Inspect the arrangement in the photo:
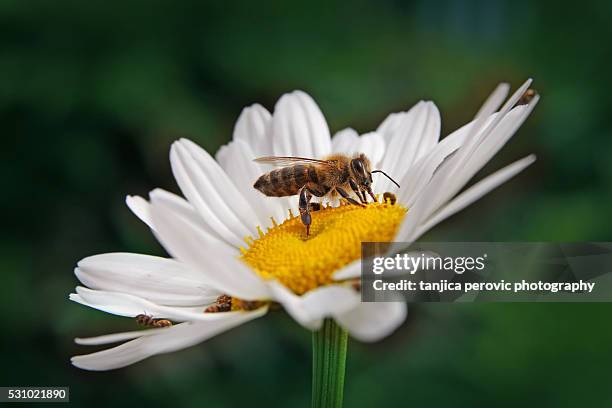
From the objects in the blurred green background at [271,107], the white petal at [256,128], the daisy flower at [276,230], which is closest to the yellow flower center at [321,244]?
the daisy flower at [276,230]

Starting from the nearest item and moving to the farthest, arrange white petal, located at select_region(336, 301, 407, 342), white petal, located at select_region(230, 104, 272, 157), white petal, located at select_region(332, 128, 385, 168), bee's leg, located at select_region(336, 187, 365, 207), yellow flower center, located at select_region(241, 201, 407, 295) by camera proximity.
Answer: white petal, located at select_region(336, 301, 407, 342) < yellow flower center, located at select_region(241, 201, 407, 295) < bee's leg, located at select_region(336, 187, 365, 207) < white petal, located at select_region(332, 128, 385, 168) < white petal, located at select_region(230, 104, 272, 157)

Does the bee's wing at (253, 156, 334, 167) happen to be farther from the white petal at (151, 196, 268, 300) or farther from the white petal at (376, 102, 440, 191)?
the white petal at (151, 196, 268, 300)

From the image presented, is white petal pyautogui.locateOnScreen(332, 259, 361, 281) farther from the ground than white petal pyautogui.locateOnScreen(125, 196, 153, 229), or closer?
closer

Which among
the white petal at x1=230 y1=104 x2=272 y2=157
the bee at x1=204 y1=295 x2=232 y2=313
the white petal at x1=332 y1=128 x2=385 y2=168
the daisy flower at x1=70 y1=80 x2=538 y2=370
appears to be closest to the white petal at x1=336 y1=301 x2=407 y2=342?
the daisy flower at x1=70 y1=80 x2=538 y2=370

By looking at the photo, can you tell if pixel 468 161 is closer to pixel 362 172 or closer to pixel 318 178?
pixel 362 172

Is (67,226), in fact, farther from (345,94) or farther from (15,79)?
(345,94)

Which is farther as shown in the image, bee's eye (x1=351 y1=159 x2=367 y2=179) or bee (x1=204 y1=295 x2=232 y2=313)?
bee's eye (x1=351 y1=159 x2=367 y2=179)

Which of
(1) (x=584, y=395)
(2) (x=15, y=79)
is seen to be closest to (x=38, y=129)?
(2) (x=15, y=79)
